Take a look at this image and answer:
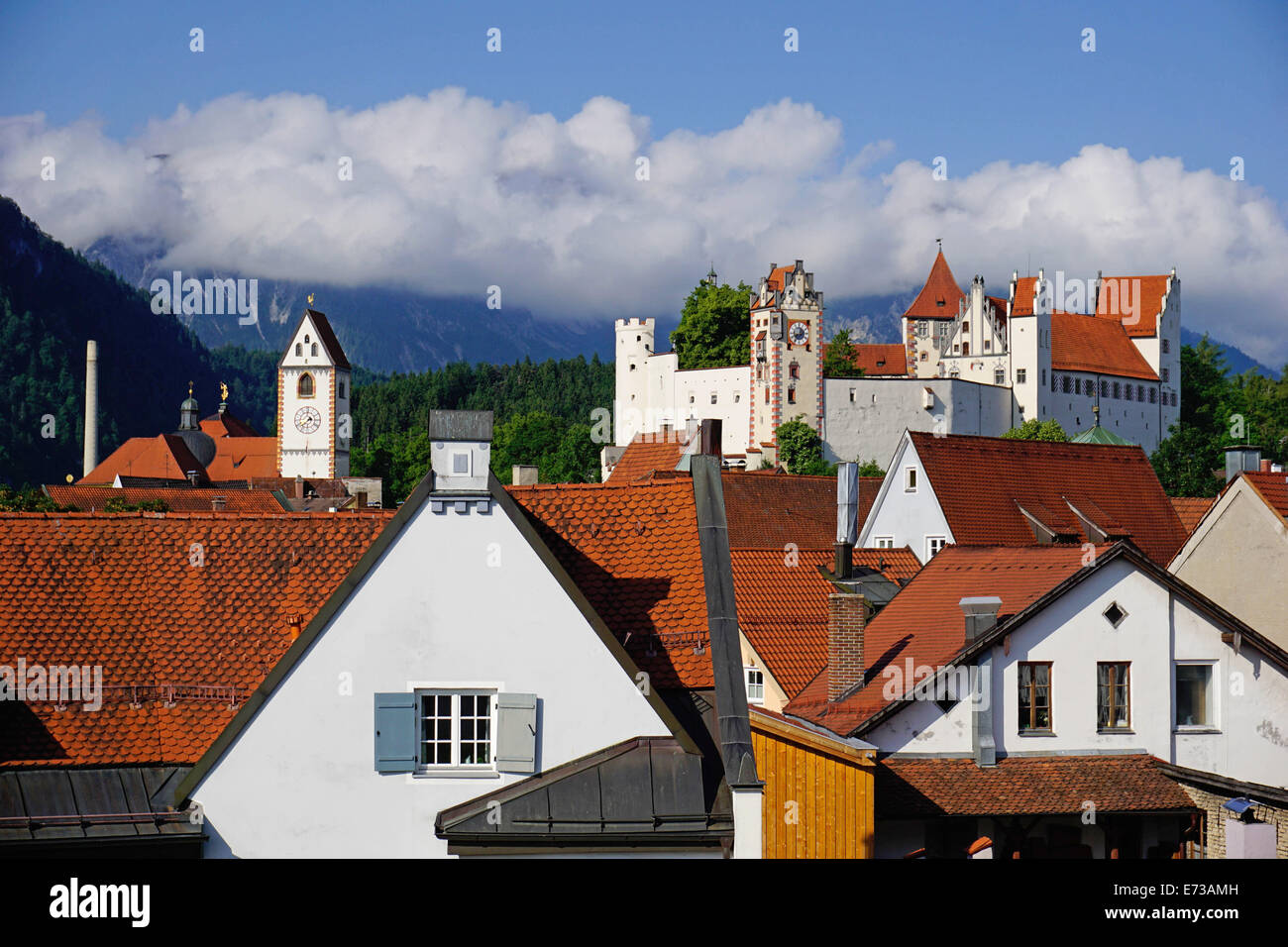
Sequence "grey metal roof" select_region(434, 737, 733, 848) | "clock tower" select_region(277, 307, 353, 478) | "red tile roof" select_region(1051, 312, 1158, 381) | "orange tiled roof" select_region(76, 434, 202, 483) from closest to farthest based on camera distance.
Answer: "grey metal roof" select_region(434, 737, 733, 848)
"red tile roof" select_region(1051, 312, 1158, 381)
"orange tiled roof" select_region(76, 434, 202, 483)
"clock tower" select_region(277, 307, 353, 478)

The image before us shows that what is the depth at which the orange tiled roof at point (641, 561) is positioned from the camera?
51.4 ft

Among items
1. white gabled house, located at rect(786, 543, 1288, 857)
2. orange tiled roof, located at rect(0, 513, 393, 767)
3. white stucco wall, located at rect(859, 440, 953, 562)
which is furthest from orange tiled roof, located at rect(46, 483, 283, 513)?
orange tiled roof, located at rect(0, 513, 393, 767)

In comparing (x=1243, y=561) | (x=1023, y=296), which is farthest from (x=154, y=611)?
(x=1023, y=296)

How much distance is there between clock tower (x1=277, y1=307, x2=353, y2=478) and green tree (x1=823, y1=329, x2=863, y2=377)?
47260 mm

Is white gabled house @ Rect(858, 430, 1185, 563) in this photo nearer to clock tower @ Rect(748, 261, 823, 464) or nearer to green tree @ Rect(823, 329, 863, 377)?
clock tower @ Rect(748, 261, 823, 464)

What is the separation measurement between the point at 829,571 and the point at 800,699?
6.94 metres

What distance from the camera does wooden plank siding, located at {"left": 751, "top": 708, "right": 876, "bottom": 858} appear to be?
19.5 m

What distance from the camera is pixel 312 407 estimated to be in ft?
516

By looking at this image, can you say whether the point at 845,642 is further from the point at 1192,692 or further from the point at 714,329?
the point at 714,329

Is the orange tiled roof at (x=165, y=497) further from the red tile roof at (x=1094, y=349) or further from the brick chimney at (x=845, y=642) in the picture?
the red tile roof at (x=1094, y=349)

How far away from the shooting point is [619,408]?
142m

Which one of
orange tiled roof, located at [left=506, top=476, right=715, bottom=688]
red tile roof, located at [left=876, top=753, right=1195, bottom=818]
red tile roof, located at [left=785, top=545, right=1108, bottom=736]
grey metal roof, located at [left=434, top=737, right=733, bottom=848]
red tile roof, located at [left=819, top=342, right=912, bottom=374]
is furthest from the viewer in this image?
red tile roof, located at [left=819, top=342, right=912, bottom=374]

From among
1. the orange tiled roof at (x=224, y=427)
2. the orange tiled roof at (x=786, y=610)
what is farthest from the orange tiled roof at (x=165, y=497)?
the orange tiled roof at (x=224, y=427)
